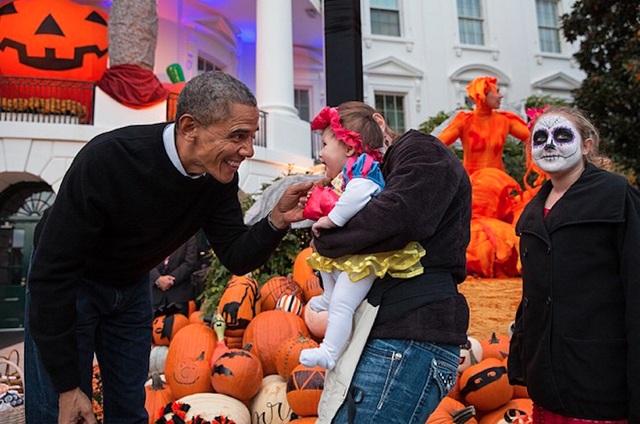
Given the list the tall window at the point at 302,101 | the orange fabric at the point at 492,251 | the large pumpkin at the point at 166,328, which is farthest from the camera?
the tall window at the point at 302,101

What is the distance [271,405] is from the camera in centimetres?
346

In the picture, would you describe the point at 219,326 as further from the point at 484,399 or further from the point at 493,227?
the point at 493,227

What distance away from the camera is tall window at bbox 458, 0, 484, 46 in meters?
17.6

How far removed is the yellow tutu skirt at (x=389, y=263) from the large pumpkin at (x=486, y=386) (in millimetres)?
2029

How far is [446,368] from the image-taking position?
1498 mm

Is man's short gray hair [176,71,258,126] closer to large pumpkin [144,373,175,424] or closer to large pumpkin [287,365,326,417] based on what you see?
large pumpkin [287,365,326,417]

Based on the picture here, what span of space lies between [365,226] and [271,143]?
11.1 m

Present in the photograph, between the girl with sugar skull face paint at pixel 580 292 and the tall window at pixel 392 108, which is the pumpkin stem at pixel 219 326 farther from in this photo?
the tall window at pixel 392 108

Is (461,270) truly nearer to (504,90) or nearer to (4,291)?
(4,291)

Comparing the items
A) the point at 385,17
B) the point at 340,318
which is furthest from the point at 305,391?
the point at 385,17

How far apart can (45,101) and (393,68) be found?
34.5 ft

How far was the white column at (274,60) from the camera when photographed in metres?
12.6

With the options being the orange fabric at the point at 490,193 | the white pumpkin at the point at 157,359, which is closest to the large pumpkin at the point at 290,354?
the white pumpkin at the point at 157,359

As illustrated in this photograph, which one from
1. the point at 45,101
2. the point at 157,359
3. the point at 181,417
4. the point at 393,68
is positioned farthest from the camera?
the point at 393,68
